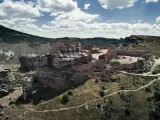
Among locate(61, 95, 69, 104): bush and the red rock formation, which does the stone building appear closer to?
the red rock formation

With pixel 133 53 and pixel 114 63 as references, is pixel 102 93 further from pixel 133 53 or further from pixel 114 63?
pixel 133 53

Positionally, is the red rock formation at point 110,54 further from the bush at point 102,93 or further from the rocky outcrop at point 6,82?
the rocky outcrop at point 6,82

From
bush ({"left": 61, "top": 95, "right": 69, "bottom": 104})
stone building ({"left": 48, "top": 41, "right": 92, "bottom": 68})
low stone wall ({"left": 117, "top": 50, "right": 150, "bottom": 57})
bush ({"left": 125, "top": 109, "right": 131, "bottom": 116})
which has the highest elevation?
stone building ({"left": 48, "top": 41, "right": 92, "bottom": 68})

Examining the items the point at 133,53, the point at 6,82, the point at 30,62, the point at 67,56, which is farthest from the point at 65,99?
the point at 133,53

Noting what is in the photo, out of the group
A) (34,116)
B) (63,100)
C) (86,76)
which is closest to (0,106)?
(34,116)

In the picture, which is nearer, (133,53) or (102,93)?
(102,93)

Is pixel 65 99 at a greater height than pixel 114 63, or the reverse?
pixel 114 63

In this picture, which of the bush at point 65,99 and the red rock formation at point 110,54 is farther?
the red rock formation at point 110,54

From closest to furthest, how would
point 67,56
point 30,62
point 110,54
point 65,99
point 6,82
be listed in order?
point 65,99 < point 67,56 < point 6,82 < point 110,54 < point 30,62

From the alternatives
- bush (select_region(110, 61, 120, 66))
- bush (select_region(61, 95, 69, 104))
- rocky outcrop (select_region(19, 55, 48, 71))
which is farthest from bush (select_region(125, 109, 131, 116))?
rocky outcrop (select_region(19, 55, 48, 71))

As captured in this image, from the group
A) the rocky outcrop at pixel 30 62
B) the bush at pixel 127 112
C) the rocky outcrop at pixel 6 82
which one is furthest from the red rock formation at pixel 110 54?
the rocky outcrop at pixel 6 82

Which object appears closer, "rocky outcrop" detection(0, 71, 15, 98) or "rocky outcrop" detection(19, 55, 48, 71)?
"rocky outcrop" detection(0, 71, 15, 98)
